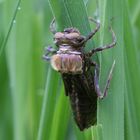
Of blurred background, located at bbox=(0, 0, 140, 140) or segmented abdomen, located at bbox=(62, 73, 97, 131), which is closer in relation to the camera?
blurred background, located at bbox=(0, 0, 140, 140)

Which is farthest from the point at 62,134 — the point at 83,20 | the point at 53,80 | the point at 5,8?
the point at 5,8

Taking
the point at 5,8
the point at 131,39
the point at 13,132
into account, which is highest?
the point at 5,8

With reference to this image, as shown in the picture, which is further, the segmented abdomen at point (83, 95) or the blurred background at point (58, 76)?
the segmented abdomen at point (83, 95)

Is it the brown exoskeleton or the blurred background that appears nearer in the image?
the blurred background

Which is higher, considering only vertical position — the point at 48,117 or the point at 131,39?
the point at 131,39

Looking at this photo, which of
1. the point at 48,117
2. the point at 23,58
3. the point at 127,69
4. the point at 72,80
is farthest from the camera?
the point at 23,58

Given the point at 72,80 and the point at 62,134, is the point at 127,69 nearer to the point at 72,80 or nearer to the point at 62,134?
the point at 72,80

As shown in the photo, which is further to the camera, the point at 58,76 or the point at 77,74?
the point at 77,74

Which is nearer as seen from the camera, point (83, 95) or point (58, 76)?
point (58, 76)
